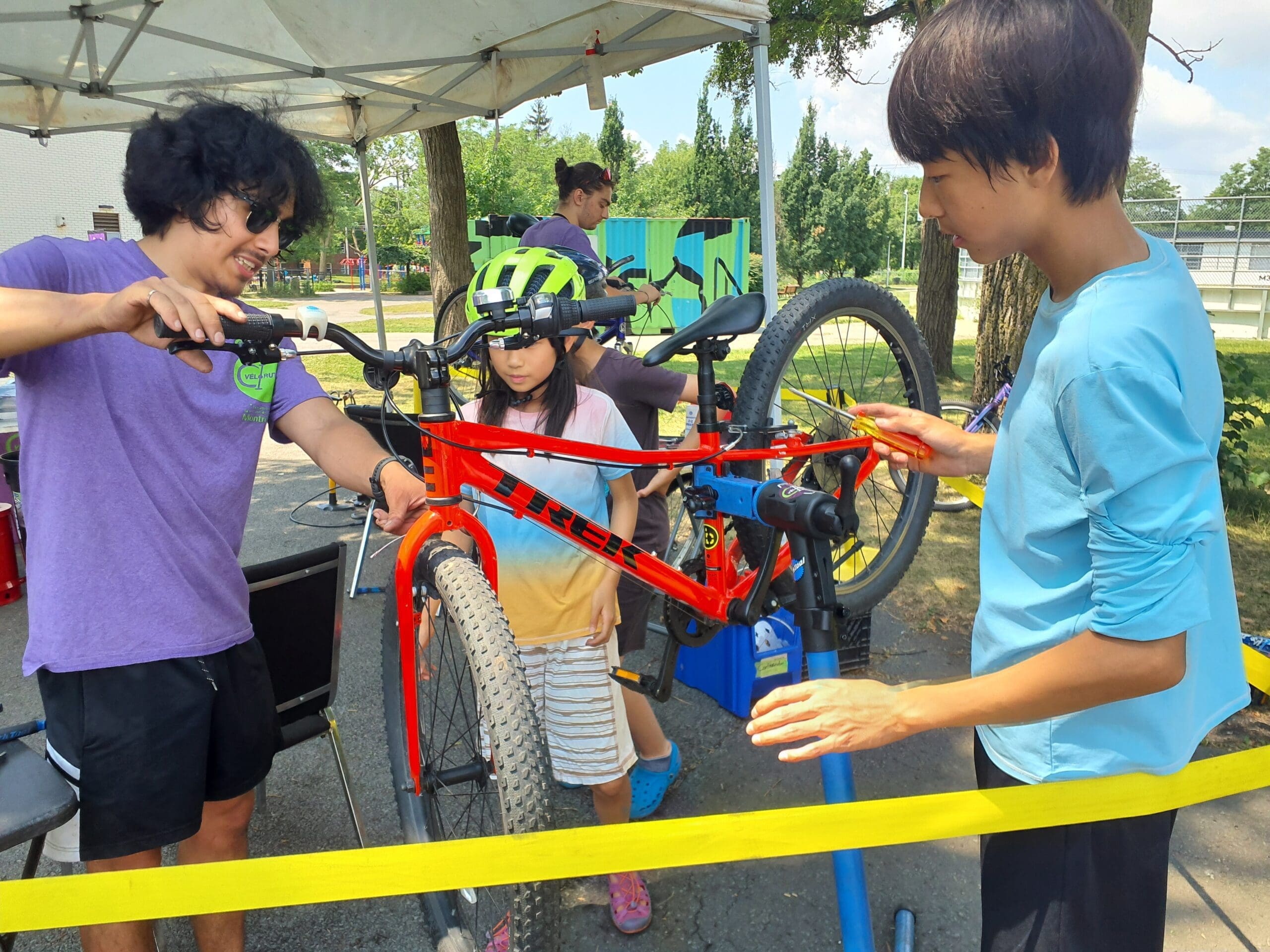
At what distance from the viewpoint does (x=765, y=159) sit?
185 inches

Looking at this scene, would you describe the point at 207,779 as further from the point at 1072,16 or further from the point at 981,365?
the point at 981,365

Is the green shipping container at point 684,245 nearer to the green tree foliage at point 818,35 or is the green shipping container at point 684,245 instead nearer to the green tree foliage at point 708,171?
the green tree foliage at point 818,35

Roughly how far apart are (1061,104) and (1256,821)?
2775mm

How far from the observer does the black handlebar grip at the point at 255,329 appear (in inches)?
53.5

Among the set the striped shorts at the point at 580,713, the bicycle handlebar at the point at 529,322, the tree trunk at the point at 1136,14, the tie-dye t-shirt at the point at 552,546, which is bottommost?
the striped shorts at the point at 580,713

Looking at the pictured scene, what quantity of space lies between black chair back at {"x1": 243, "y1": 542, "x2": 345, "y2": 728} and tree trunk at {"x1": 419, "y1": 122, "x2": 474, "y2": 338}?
692 centimetres

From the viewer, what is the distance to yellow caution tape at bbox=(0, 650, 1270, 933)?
1237mm

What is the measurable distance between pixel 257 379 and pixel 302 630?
863mm

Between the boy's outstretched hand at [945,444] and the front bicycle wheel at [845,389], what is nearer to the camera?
the boy's outstretched hand at [945,444]

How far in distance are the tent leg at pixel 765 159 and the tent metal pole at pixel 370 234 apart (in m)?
4.65

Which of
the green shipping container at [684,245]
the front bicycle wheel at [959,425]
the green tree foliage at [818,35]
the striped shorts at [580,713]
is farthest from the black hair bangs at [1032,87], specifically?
the green shipping container at [684,245]

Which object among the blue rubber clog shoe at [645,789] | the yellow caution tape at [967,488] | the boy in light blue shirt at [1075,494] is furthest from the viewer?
the yellow caution tape at [967,488]

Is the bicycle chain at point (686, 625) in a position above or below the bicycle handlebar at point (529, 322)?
below

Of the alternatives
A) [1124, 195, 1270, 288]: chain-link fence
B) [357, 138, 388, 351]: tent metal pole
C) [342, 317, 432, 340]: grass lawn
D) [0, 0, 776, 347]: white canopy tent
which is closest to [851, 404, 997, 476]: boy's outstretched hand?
[0, 0, 776, 347]: white canopy tent
